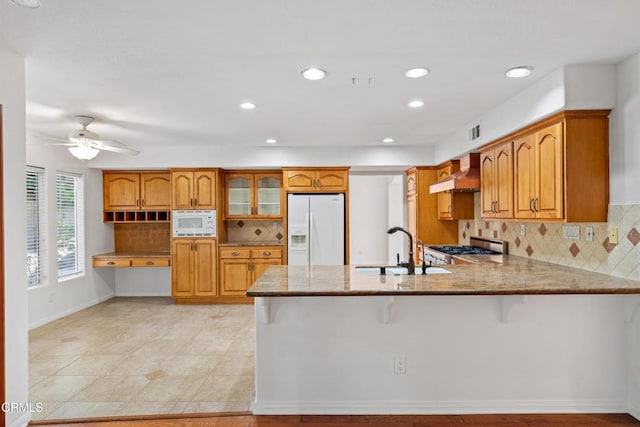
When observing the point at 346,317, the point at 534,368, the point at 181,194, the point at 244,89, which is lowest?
the point at 534,368

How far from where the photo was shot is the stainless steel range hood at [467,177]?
4.11m

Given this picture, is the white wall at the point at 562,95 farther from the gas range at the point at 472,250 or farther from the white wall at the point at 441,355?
the gas range at the point at 472,250

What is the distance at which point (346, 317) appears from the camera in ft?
8.33

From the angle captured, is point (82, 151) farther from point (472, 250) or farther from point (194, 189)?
point (472, 250)

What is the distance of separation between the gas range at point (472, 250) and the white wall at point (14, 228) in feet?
12.2

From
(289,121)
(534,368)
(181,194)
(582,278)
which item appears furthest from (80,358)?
(582,278)

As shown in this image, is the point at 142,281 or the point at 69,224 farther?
the point at 142,281

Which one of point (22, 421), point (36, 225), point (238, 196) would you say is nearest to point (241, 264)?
point (238, 196)

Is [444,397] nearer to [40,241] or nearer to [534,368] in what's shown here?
[534,368]

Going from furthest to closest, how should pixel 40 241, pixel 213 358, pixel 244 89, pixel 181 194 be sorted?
pixel 181 194, pixel 40 241, pixel 213 358, pixel 244 89

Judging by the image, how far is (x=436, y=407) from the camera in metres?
2.52

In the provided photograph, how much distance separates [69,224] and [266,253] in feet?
8.81

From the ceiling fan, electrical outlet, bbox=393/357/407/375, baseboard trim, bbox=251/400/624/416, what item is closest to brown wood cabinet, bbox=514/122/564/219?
baseboard trim, bbox=251/400/624/416

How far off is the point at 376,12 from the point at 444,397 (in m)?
2.34
